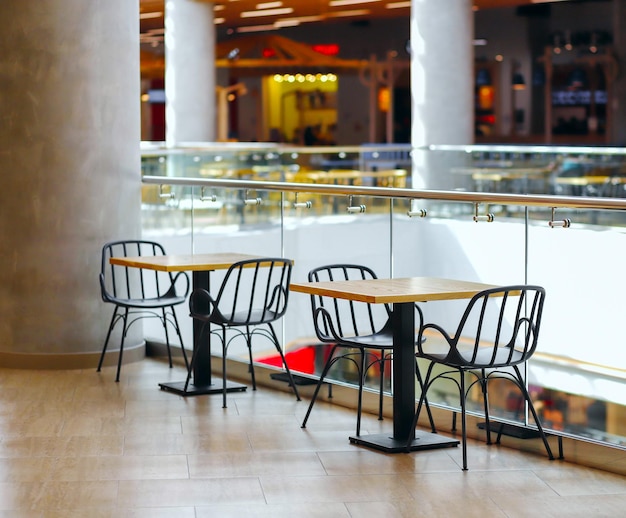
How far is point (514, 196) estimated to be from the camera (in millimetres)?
5281

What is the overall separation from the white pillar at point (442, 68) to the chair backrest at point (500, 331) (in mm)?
10770

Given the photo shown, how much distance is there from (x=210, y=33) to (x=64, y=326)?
47.6 feet

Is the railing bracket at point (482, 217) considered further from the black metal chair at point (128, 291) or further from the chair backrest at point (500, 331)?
the black metal chair at point (128, 291)

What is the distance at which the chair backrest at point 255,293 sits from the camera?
19.5 ft

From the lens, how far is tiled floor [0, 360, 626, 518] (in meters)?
4.23

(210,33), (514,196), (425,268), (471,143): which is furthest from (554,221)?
(210,33)

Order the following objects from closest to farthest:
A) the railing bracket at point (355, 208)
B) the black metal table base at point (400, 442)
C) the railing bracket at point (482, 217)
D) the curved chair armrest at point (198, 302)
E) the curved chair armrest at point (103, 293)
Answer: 1. the black metal table base at point (400, 442)
2. the railing bracket at point (482, 217)
3. the curved chair armrest at point (198, 302)
4. the railing bracket at point (355, 208)
5. the curved chair armrest at point (103, 293)

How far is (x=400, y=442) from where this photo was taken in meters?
5.15

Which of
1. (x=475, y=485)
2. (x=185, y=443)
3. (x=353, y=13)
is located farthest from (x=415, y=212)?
(x=353, y=13)

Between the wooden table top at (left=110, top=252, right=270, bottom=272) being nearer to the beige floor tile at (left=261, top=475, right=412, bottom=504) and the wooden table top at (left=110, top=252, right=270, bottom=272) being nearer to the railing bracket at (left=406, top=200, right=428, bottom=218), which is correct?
the railing bracket at (left=406, top=200, right=428, bottom=218)

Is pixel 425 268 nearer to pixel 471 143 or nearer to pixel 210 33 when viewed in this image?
pixel 471 143

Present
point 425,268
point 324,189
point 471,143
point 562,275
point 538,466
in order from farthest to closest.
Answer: point 471,143 < point 324,189 < point 425,268 < point 562,275 < point 538,466

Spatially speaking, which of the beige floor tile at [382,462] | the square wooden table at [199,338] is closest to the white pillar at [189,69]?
the square wooden table at [199,338]

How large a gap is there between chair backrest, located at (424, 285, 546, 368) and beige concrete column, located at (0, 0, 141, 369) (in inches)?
112
